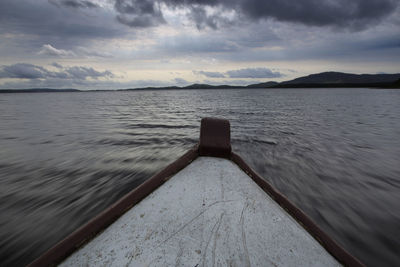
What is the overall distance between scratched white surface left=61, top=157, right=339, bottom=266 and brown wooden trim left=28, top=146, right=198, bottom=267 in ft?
0.23

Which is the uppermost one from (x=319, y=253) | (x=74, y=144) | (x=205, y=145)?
(x=205, y=145)

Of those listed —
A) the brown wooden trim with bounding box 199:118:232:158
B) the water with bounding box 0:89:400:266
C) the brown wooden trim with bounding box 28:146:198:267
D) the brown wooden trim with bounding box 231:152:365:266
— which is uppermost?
the brown wooden trim with bounding box 199:118:232:158

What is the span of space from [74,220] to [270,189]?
390cm

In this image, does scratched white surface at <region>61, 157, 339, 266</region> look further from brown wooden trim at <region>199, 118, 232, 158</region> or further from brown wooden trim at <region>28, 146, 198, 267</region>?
brown wooden trim at <region>199, 118, 232, 158</region>

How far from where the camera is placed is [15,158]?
679 centimetres

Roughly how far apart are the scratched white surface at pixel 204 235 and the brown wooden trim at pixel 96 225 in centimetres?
7

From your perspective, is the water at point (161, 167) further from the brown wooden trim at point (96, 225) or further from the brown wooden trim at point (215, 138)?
the brown wooden trim at point (215, 138)

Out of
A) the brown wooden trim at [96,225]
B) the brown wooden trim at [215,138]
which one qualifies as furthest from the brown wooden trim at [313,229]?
the brown wooden trim at [96,225]

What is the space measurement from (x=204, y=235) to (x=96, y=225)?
1270 millimetres

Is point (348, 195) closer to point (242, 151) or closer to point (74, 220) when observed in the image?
point (242, 151)

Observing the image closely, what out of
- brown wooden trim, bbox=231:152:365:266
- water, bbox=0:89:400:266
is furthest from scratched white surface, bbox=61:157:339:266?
water, bbox=0:89:400:266

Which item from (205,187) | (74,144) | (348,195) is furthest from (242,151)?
(74,144)

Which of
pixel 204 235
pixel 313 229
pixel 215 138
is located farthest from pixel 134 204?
pixel 313 229

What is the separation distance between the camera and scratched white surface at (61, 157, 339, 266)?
172cm
